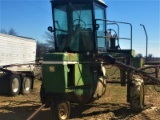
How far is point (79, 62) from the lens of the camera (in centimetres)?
989

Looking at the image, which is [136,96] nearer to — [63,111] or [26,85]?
[63,111]

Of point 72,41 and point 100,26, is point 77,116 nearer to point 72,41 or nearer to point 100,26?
point 72,41

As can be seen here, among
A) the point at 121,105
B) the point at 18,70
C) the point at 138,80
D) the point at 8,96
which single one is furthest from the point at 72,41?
the point at 18,70

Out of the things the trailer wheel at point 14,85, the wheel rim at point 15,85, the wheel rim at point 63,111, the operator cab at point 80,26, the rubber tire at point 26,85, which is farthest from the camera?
the rubber tire at point 26,85

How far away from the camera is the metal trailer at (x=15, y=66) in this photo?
15.8 m

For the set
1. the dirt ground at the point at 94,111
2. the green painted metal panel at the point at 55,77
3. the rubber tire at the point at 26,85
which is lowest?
the dirt ground at the point at 94,111

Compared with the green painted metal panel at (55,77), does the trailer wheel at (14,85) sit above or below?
below

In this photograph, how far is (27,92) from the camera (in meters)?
17.4

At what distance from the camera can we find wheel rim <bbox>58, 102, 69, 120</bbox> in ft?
29.9

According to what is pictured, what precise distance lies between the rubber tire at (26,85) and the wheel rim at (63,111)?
25.4 ft

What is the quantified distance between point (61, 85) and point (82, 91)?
1.09 m

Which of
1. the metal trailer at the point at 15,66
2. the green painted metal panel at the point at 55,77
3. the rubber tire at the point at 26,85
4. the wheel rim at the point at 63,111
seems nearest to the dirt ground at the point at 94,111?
the wheel rim at the point at 63,111

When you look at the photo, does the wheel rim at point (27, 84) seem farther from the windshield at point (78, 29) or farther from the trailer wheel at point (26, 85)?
the windshield at point (78, 29)

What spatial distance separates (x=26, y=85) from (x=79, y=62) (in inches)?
321
